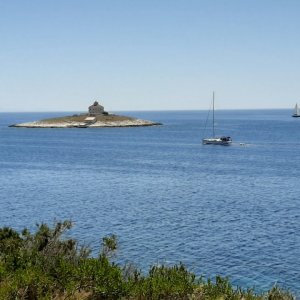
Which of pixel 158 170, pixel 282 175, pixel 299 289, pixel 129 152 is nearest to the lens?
pixel 299 289

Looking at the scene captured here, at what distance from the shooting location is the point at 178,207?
198 feet

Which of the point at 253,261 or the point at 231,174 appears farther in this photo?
the point at 231,174

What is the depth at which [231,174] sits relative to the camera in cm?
9281

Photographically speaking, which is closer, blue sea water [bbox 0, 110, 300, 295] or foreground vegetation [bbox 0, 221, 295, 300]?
foreground vegetation [bbox 0, 221, 295, 300]

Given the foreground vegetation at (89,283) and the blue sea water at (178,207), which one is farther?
the blue sea water at (178,207)

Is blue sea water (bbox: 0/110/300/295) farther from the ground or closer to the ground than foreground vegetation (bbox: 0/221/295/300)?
closer to the ground

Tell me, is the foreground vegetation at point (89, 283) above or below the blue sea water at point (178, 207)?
above

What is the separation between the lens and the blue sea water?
1547 inches

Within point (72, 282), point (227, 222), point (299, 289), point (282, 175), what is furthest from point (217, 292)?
point (282, 175)

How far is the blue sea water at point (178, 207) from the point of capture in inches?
1547

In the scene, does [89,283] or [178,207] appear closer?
[89,283]

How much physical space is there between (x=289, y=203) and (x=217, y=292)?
42839mm

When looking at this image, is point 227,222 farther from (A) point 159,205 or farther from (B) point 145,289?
(B) point 145,289

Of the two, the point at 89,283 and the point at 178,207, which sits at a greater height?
the point at 89,283
